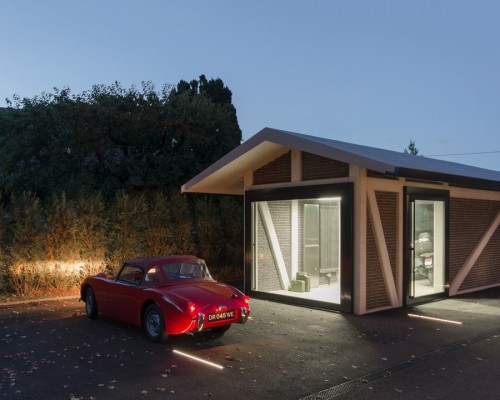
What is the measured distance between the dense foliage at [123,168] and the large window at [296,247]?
312 cm

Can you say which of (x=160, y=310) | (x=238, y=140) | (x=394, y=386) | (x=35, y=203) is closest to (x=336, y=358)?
(x=394, y=386)

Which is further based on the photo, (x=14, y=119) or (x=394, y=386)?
(x=14, y=119)

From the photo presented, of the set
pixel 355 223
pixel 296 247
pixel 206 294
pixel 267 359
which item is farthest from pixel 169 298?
pixel 296 247

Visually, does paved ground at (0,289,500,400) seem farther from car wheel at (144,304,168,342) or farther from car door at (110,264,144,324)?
car door at (110,264,144,324)

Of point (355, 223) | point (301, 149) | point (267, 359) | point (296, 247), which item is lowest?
point (267, 359)

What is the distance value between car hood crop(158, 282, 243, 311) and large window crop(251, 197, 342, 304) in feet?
12.1

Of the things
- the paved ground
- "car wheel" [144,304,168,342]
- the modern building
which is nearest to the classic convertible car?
"car wheel" [144,304,168,342]

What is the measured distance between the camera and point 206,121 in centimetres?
1922

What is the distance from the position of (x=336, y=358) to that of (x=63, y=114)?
600 inches

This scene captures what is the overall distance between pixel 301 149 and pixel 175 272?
12.5 ft

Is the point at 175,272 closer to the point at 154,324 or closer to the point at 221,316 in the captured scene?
the point at 154,324

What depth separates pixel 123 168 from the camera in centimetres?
1823

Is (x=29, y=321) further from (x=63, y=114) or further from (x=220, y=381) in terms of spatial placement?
(x=63, y=114)

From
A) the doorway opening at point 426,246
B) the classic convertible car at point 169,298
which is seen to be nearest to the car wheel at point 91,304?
the classic convertible car at point 169,298
